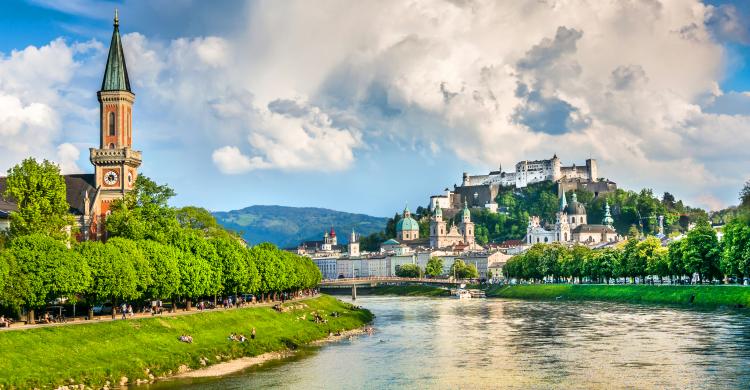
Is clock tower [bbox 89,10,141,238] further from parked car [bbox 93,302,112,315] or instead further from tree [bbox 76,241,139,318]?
tree [bbox 76,241,139,318]

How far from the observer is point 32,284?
6756cm

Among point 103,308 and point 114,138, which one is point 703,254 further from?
point 103,308

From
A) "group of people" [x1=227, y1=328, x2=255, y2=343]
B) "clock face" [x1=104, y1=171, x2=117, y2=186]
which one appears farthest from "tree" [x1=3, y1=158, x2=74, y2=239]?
"clock face" [x1=104, y1=171, x2=117, y2=186]

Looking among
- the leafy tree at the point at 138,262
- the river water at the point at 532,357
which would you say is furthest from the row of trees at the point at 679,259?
the leafy tree at the point at 138,262

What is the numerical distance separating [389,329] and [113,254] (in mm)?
38282

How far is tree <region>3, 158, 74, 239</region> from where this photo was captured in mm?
80062

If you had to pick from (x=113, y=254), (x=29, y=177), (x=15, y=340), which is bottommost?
(x=15, y=340)

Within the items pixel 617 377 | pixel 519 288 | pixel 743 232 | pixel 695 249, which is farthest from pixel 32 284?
pixel 519 288

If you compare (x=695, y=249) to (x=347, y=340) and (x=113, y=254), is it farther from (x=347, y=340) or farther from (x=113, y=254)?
(x=113, y=254)

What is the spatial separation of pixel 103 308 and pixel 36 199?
10.9 meters

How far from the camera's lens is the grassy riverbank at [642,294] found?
399ft

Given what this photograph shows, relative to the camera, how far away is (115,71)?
355 ft

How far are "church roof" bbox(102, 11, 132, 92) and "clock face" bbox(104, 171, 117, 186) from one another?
925 centimetres

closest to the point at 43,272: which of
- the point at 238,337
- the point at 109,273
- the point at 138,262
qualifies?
the point at 109,273
